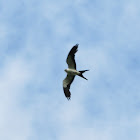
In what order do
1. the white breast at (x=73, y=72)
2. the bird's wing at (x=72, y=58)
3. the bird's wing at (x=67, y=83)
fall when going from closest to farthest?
1. the bird's wing at (x=72, y=58)
2. the white breast at (x=73, y=72)
3. the bird's wing at (x=67, y=83)

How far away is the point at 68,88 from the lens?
66000 millimetres

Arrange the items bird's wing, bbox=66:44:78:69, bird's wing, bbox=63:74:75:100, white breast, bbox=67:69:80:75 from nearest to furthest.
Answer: bird's wing, bbox=66:44:78:69, white breast, bbox=67:69:80:75, bird's wing, bbox=63:74:75:100

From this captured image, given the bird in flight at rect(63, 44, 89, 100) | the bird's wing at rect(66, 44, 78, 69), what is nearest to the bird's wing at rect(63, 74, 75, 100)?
the bird in flight at rect(63, 44, 89, 100)

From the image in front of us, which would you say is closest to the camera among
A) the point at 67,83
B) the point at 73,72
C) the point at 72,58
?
the point at 72,58

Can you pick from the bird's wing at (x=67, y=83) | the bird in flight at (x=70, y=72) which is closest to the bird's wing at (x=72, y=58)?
the bird in flight at (x=70, y=72)

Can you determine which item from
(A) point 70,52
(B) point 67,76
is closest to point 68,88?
(B) point 67,76

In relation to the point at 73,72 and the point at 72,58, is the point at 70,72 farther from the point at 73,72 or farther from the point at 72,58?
the point at 72,58

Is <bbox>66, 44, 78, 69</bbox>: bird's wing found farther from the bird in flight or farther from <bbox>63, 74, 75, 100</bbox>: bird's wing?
<bbox>63, 74, 75, 100</bbox>: bird's wing

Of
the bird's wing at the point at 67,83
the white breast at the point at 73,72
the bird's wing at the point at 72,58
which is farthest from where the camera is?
the bird's wing at the point at 67,83

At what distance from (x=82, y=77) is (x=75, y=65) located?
1.85m

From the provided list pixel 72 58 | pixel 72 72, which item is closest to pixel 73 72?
pixel 72 72

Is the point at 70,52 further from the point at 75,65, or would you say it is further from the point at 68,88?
the point at 68,88

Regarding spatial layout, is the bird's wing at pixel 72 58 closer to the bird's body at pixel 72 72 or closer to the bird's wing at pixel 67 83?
the bird's body at pixel 72 72

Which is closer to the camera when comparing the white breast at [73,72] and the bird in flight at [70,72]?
the bird in flight at [70,72]
